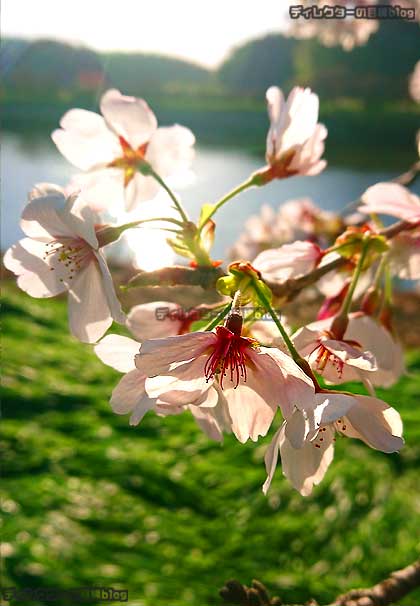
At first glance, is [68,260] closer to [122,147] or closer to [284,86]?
[122,147]

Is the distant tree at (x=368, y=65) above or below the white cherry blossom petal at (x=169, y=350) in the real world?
below

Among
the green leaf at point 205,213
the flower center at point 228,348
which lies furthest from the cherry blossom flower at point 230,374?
the green leaf at point 205,213

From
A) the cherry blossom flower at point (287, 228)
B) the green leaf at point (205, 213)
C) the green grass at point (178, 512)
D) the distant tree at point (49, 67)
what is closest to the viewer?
the green leaf at point (205, 213)

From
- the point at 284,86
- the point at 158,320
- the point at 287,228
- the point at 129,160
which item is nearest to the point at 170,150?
the point at 129,160

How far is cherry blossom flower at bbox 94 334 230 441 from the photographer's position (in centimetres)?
39

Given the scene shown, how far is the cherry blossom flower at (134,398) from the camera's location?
1.28 feet

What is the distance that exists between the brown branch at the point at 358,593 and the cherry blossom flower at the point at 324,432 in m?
0.07

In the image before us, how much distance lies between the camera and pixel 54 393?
2.25 metres

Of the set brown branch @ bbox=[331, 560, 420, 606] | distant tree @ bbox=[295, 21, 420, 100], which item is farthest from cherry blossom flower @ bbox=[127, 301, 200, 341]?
distant tree @ bbox=[295, 21, 420, 100]

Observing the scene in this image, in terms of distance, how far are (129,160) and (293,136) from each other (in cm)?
13

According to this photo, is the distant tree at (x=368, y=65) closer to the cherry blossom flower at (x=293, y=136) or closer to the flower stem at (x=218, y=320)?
the cherry blossom flower at (x=293, y=136)

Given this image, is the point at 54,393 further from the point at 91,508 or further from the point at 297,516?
the point at 297,516

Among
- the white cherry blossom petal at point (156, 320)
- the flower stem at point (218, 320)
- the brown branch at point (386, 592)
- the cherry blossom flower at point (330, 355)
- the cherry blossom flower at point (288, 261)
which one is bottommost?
the brown branch at point (386, 592)

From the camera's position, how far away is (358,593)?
49 centimetres
